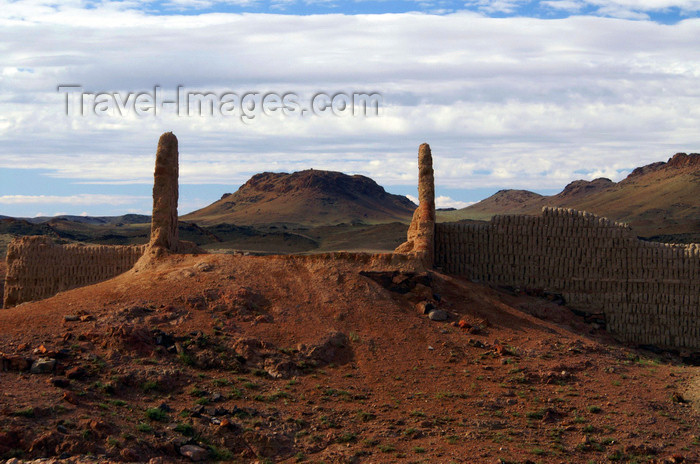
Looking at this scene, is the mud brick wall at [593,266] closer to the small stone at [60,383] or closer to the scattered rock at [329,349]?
the scattered rock at [329,349]

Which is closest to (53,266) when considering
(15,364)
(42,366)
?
(15,364)

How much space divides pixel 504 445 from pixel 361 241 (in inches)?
1454

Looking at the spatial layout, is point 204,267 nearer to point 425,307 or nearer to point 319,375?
point 319,375

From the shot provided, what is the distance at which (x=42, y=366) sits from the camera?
440 inches

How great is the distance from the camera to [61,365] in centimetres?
1133

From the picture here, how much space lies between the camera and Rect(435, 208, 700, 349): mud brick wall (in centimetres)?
1702

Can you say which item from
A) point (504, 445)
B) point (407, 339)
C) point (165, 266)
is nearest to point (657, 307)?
point (407, 339)

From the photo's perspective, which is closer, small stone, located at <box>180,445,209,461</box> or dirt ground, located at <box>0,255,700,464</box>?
small stone, located at <box>180,445,209,461</box>

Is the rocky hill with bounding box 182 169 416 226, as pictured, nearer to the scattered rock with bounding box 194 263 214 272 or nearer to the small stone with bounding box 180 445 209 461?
the scattered rock with bounding box 194 263 214 272

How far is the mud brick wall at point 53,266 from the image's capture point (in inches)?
699

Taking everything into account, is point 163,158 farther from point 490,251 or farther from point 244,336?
point 490,251

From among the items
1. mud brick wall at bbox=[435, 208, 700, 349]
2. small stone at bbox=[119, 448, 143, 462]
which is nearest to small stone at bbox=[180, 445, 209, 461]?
small stone at bbox=[119, 448, 143, 462]

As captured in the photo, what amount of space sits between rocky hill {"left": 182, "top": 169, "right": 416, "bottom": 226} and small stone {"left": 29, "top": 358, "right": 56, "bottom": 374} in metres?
66.4

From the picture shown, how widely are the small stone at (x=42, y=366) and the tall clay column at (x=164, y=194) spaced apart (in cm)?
591
